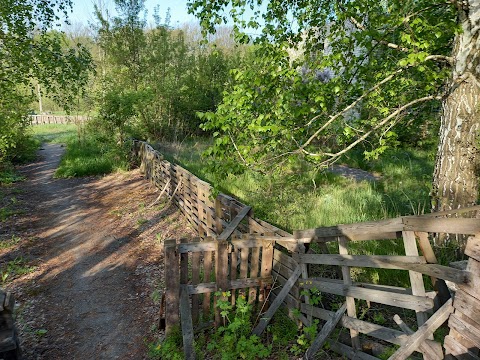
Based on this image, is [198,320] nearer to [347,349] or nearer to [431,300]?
[347,349]

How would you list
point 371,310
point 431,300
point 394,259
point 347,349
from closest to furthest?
point 431,300, point 394,259, point 347,349, point 371,310

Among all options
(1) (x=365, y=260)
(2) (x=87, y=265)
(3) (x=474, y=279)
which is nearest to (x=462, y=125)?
(1) (x=365, y=260)

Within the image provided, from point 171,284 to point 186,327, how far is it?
58 centimetres

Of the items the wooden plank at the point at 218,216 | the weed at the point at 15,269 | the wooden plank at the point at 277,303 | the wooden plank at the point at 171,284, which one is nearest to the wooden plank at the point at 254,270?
the wooden plank at the point at 277,303

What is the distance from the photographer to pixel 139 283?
6.27m

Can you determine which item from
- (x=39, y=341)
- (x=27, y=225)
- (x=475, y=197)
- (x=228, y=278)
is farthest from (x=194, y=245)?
(x=27, y=225)

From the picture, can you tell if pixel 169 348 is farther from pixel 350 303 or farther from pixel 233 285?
pixel 350 303

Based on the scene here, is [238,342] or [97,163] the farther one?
[97,163]

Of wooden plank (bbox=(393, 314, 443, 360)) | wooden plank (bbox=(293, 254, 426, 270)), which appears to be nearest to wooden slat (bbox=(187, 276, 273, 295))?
wooden plank (bbox=(293, 254, 426, 270))

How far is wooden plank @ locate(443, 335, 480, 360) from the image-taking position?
228 cm

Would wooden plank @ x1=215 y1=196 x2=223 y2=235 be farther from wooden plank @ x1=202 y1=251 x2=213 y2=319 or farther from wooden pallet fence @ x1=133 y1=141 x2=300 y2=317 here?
wooden plank @ x1=202 y1=251 x2=213 y2=319

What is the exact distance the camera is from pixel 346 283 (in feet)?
11.7

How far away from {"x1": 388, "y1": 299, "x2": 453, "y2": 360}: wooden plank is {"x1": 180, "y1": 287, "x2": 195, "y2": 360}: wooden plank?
7.41 ft

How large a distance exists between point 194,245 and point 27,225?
757 centimetres
